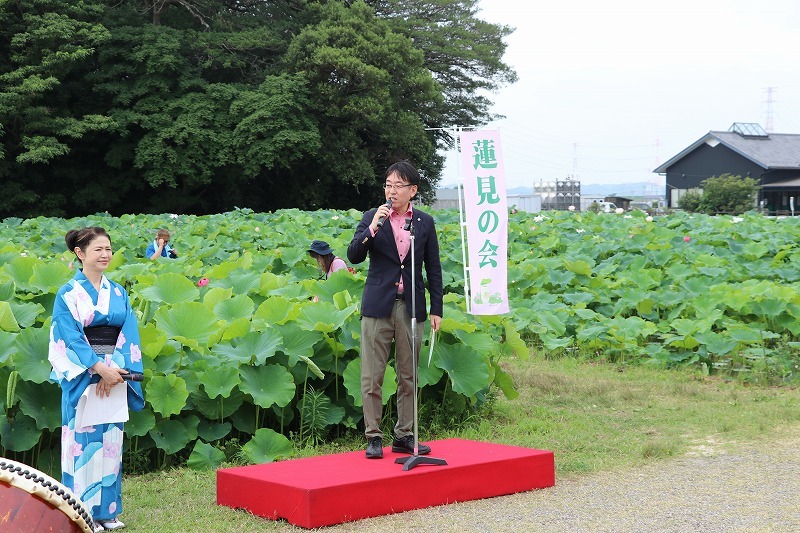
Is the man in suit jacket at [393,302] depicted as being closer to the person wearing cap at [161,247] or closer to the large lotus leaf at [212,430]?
the large lotus leaf at [212,430]

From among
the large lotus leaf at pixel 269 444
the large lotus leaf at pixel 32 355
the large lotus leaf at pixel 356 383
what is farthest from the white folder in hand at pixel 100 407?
the large lotus leaf at pixel 356 383

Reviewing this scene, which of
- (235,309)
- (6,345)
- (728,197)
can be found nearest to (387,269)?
(235,309)

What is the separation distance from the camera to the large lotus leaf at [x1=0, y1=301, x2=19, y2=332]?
5.10 meters

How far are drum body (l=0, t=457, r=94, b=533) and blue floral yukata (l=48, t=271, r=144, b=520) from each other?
124cm

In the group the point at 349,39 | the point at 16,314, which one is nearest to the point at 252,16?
the point at 349,39

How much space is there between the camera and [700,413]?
6.41 meters

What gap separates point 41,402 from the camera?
4855 mm

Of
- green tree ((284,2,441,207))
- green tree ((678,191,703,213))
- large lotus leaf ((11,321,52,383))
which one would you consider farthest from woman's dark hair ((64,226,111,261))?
green tree ((678,191,703,213))

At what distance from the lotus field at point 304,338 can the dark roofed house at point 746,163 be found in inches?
998

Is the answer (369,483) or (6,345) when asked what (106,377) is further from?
(6,345)

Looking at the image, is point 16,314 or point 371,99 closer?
point 16,314

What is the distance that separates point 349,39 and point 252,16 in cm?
565

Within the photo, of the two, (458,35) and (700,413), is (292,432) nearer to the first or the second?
(700,413)

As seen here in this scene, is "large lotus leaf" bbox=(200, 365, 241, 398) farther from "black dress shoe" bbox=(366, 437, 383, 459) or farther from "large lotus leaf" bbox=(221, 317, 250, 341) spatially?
"black dress shoe" bbox=(366, 437, 383, 459)
